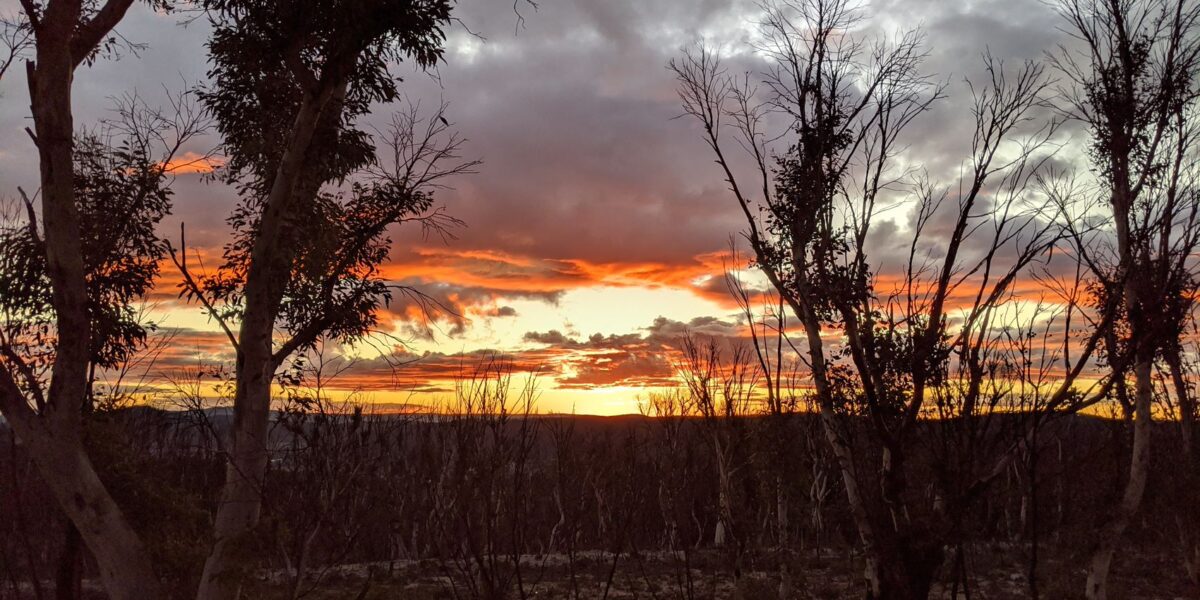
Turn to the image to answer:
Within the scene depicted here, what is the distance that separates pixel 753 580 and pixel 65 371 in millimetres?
19418

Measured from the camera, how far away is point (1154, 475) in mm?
21688

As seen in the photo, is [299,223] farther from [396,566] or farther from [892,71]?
[396,566]

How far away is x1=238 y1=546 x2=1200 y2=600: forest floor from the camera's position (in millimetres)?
20672

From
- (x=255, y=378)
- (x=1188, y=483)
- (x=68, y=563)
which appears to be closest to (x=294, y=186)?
(x=255, y=378)

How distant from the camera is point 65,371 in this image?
7457 millimetres

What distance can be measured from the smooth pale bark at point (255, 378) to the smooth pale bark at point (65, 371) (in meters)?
0.96

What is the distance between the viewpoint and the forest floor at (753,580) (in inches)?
814

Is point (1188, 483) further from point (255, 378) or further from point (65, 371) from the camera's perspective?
point (65, 371)

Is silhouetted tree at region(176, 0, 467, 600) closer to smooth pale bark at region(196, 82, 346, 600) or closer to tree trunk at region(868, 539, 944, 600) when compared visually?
smooth pale bark at region(196, 82, 346, 600)

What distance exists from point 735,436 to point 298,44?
38.4ft

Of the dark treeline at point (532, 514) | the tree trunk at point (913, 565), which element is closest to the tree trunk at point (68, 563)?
the dark treeline at point (532, 514)

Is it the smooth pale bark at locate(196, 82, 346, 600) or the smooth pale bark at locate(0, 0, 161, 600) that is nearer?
the smooth pale bark at locate(0, 0, 161, 600)

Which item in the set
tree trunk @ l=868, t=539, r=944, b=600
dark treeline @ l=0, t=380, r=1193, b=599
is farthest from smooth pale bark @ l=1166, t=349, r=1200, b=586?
tree trunk @ l=868, t=539, r=944, b=600

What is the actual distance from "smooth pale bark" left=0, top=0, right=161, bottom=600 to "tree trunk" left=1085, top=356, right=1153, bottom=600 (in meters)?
15.4
